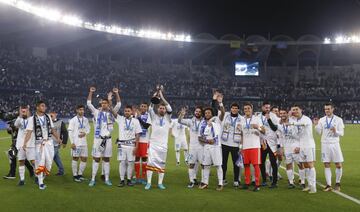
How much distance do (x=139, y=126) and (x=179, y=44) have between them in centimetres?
4654

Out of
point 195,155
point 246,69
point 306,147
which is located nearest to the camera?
point 306,147

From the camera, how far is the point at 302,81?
62812 mm

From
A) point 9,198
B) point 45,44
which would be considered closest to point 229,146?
point 9,198

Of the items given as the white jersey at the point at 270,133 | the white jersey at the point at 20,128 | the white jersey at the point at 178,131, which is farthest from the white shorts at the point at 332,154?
the white jersey at the point at 20,128

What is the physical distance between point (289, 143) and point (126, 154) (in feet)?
14.6

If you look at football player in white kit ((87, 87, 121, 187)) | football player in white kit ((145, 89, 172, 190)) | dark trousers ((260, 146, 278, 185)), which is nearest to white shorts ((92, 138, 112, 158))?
football player in white kit ((87, 87, 121, 187))

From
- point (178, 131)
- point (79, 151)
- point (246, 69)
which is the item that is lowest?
point (79, 151)

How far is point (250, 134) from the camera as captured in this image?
33.3ft

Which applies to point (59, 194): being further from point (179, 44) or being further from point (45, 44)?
point (179, 44)

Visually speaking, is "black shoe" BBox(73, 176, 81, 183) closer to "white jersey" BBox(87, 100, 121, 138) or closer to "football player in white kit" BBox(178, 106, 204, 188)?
"white jersey" BBox(87, 100, 121, 138)

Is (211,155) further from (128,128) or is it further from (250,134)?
(128,128)

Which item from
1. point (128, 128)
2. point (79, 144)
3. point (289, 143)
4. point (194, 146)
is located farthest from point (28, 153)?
point (289, 143)

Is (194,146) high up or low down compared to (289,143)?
down

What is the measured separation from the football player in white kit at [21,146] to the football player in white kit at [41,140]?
21 cm
